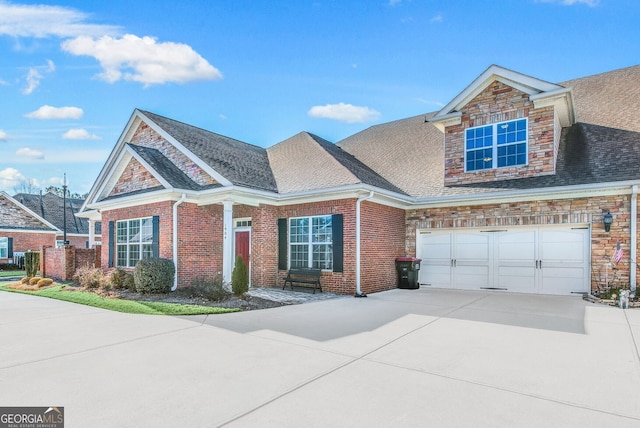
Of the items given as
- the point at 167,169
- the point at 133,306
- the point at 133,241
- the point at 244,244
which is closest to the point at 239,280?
the point at 133,306

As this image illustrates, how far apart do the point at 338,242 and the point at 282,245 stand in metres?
2.28

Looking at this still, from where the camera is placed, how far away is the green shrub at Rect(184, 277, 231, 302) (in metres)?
9.66

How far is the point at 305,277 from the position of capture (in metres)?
11.8

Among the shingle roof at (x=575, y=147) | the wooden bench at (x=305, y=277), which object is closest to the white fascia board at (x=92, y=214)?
the wooden bench at (x=305, y=277)

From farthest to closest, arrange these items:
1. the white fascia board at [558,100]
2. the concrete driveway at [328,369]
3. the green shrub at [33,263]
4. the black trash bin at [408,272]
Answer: the green shrub at [33,263], the black trash bin at [408,272], the white fascia board at [558,100], the concrete driveway at [328,369]

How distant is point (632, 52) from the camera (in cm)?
1452

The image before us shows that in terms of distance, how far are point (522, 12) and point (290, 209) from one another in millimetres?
9161

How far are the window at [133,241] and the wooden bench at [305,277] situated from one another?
184 inches

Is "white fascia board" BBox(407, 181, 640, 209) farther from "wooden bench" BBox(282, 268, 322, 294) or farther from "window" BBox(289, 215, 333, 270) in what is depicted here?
"wooden bench" BBox(282, 268, 322, 294)

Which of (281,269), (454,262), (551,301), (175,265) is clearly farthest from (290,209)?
(551,301)

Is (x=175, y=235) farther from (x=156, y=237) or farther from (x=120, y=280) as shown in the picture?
(x=120, y=280)

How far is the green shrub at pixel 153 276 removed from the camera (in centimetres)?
1068

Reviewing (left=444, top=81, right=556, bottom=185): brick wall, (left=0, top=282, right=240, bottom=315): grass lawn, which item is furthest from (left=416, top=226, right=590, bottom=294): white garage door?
(left=0, top=282, right=240, bottom=315): grass lawn

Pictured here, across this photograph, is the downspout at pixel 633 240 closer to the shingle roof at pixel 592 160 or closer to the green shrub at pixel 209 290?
the shingle roof at pixel 592 160
